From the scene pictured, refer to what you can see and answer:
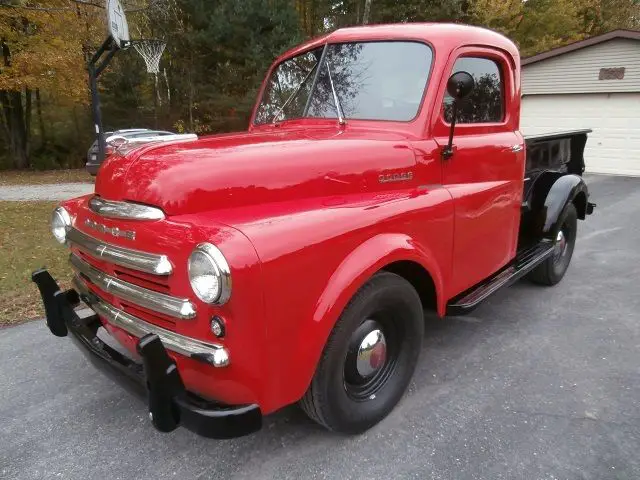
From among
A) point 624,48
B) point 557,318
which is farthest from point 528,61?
point 557,318

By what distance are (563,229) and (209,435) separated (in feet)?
13.3

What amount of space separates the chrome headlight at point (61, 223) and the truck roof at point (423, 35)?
6.23ft

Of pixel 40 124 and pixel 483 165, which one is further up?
pixel 40 124

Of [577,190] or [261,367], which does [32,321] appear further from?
[577,190]

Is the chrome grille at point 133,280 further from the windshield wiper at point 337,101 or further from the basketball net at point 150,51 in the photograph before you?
the basketball net at point 150,51

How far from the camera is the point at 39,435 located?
96.5 inches

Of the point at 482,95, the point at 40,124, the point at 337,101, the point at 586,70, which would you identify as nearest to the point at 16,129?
the point at 40,124

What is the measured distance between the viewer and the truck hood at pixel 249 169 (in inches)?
76.3

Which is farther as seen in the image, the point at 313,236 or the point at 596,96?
the point at 596,96

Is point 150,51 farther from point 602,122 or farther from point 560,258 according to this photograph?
point 560,258

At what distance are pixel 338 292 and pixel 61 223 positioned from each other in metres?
1.65

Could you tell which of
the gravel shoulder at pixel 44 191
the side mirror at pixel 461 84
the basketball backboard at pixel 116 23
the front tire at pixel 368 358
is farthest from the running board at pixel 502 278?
the gravel shoulder at pixel 44 191

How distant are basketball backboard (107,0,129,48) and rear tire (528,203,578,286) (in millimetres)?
8360

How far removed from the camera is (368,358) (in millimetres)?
2326
